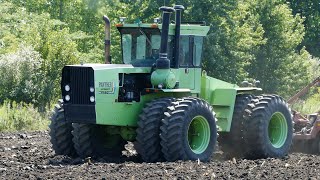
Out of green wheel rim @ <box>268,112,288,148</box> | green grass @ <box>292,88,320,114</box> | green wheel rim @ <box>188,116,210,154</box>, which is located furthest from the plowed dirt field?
green grass @ <box>292,88,320,114</box>

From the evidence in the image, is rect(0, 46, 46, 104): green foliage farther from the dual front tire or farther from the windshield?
the dual front tire

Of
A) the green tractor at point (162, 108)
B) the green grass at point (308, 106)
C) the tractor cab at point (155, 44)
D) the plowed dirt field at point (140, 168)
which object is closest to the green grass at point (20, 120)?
the plowed dirt field at point (140, 168)

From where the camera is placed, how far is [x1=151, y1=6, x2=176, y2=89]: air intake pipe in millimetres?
16500

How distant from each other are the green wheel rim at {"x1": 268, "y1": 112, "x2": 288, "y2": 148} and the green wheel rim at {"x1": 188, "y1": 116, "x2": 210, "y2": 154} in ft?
7.44

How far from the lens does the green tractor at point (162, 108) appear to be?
15852 millimetres

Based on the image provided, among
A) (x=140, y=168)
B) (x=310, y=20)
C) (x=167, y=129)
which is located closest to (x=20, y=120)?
(x=167, y=129)

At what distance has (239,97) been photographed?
59.8 feet

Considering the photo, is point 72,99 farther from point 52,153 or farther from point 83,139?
point 52,153

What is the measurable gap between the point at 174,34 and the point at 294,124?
14.7 ft

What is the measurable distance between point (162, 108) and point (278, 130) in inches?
150

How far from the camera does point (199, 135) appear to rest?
55.4 feet

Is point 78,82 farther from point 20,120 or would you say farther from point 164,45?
point 20,120

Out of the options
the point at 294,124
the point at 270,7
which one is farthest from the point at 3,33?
the point at 294,124

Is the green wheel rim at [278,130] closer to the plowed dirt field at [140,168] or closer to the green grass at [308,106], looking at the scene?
the plowed dirt field at [140,168]
